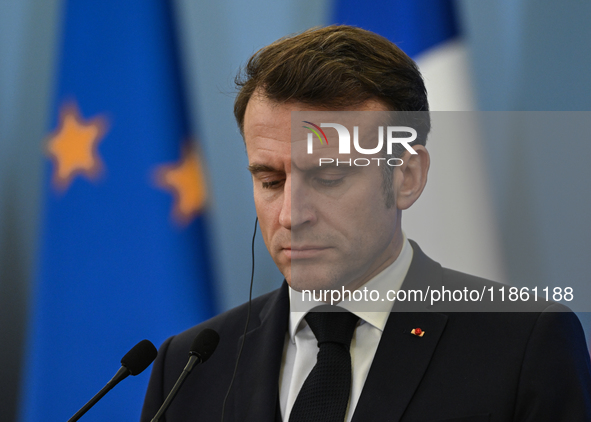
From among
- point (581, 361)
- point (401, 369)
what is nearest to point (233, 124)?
point (401, 369)

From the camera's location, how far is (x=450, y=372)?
1.25 meters

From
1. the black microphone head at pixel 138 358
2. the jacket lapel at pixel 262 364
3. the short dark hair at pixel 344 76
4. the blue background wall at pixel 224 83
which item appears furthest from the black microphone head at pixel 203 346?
the blue background wall at pixel 224 83

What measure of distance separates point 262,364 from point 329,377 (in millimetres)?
210

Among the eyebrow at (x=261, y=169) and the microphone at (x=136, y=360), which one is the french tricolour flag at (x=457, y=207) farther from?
the microphone at (x=136, y=360)

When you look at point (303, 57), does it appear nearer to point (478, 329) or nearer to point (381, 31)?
point (478, 329)

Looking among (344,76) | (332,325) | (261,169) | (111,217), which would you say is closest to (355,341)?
(332,325)

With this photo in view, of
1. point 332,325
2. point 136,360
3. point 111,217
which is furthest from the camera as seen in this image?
point 111,217

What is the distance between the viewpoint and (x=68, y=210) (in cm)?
238

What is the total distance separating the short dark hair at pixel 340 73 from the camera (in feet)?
4.34

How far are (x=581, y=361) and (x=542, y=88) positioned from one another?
1.10m

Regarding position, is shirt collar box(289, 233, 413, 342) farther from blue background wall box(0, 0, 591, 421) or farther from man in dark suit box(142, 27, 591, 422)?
blue background wall box(0, 0, 591, 421)

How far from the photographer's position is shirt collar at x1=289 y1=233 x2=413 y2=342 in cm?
137

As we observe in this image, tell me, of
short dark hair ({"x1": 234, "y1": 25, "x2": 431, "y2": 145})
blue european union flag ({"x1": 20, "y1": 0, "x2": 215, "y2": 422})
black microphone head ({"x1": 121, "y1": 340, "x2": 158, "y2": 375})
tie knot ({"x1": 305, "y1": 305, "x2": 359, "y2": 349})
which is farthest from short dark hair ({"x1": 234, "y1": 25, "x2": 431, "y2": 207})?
blue european union flag ({"x1": 20, "y1": 0, "x2": 215, "y2": 422})

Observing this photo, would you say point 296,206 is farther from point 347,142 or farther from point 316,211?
point 347,142
